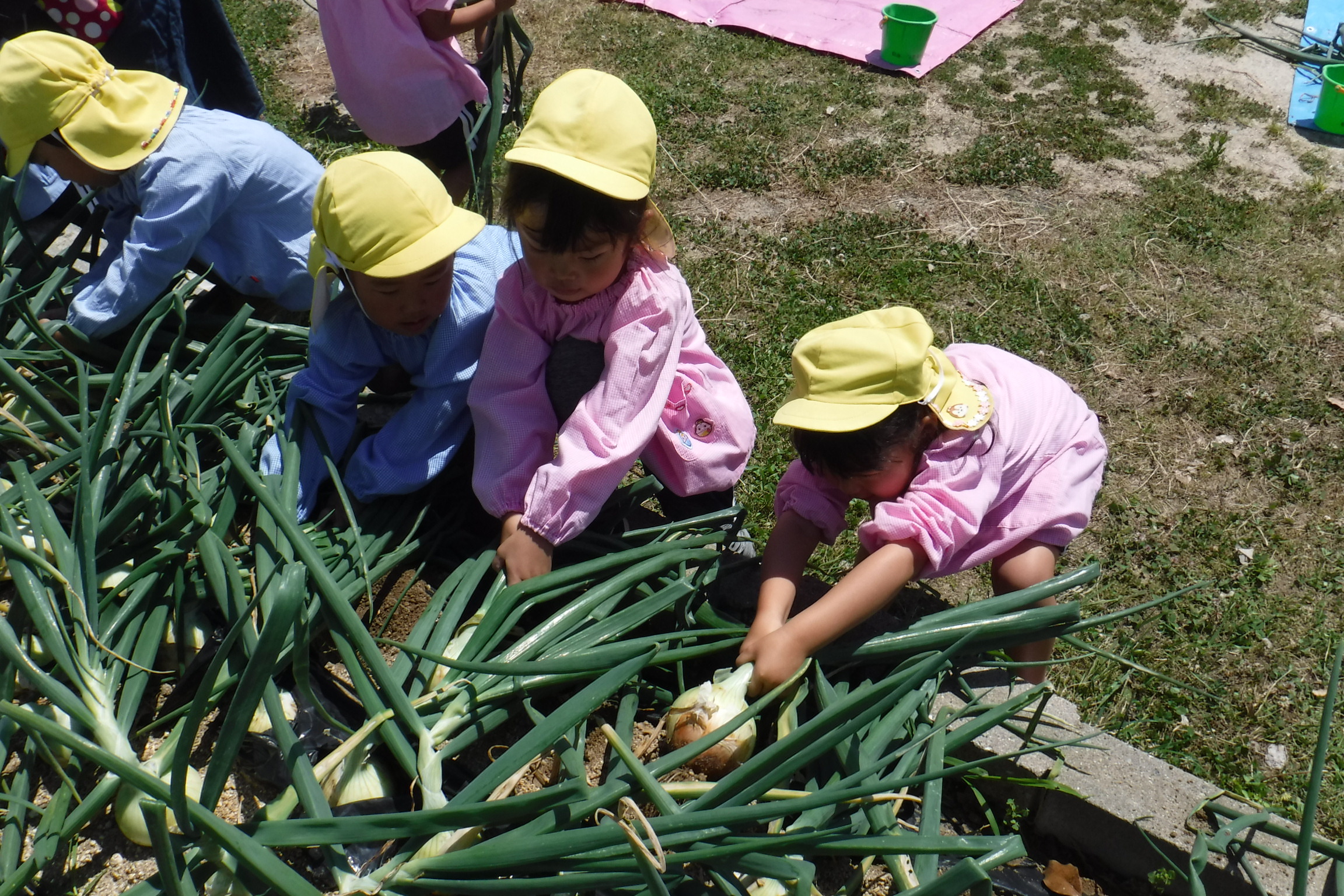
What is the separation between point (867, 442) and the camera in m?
1.90

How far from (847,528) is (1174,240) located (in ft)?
6.18

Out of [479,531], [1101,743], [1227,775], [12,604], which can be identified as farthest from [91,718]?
[1227,775]

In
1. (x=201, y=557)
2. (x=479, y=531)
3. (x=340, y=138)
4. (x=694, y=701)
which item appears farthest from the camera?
(x=340, y=138)

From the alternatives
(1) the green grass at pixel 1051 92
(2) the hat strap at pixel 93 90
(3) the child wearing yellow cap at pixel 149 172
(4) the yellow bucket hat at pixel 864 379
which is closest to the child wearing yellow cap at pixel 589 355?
(4) the yellow bucket hat at pixel 864 379

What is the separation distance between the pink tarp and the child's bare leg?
329 cm

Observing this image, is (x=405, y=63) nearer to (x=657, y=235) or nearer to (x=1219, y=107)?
(x=657, y=235)

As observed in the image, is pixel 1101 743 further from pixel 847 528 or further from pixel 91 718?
pixel 91 718

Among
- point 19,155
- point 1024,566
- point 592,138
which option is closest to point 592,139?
point 592,138

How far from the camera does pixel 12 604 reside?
1.91m

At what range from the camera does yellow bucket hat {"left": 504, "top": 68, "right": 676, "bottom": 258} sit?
6.36 feet

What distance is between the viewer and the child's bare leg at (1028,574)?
2.06 metres

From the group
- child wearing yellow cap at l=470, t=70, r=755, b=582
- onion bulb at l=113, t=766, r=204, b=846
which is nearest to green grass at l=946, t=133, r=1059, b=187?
child wearing yellow cap at l=470, t=70, r=755, b=582

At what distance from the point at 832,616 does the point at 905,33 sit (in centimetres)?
372

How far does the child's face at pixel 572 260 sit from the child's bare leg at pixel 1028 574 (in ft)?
3.33
